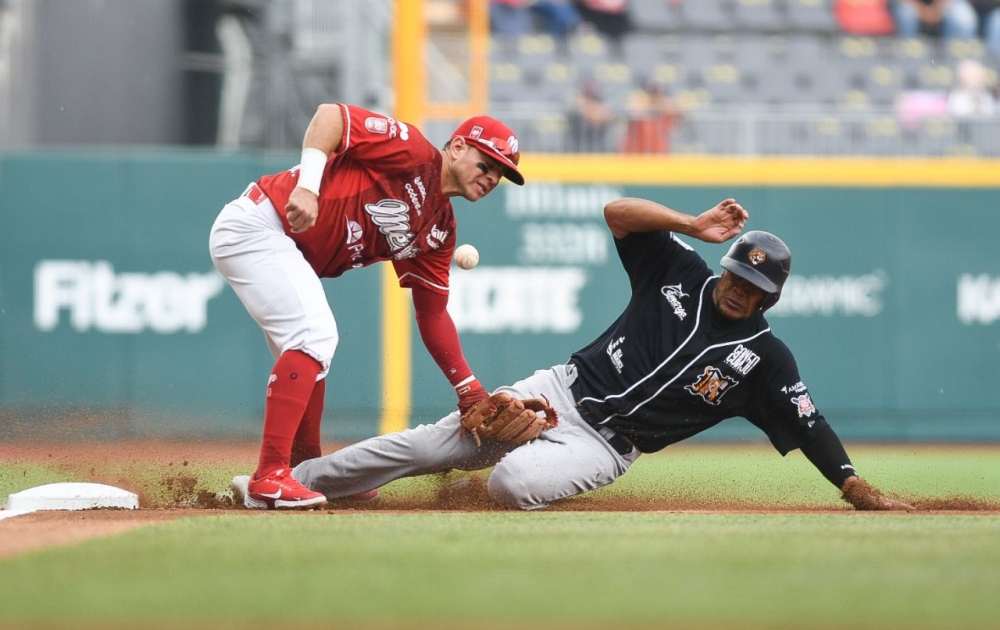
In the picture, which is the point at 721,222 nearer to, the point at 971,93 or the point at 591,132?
the point at 591,132

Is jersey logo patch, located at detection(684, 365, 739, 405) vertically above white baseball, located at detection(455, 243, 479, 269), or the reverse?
white baseball, located at detection(455, 243, 479, 269)

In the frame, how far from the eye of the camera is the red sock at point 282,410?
14.6 ft

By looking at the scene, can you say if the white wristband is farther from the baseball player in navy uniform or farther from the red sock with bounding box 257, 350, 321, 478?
the baseball player in navy uniform

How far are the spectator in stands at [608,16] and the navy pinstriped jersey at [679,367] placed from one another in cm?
746

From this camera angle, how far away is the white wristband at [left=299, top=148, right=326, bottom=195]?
4.36m

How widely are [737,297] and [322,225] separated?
1638 millimetres

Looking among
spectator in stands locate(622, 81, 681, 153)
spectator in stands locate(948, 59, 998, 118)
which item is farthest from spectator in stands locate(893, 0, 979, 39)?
spectator in stands locate(622, 81, 681, 153)

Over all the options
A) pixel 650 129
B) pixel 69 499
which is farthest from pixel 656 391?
pixel 650 129

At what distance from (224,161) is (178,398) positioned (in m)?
1.93

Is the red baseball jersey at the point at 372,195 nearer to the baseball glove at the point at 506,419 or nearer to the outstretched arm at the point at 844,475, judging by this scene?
the baseball glove at the point at 506,419

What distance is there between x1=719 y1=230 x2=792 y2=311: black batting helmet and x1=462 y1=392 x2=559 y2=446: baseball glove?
A: 939mm

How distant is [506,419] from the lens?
4832 mm

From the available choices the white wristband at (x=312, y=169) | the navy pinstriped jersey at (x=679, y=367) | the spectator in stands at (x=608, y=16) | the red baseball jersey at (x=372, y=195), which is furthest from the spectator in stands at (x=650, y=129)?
the white wristband at (x=312, y=169)

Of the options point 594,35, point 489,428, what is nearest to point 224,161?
point 594,35
